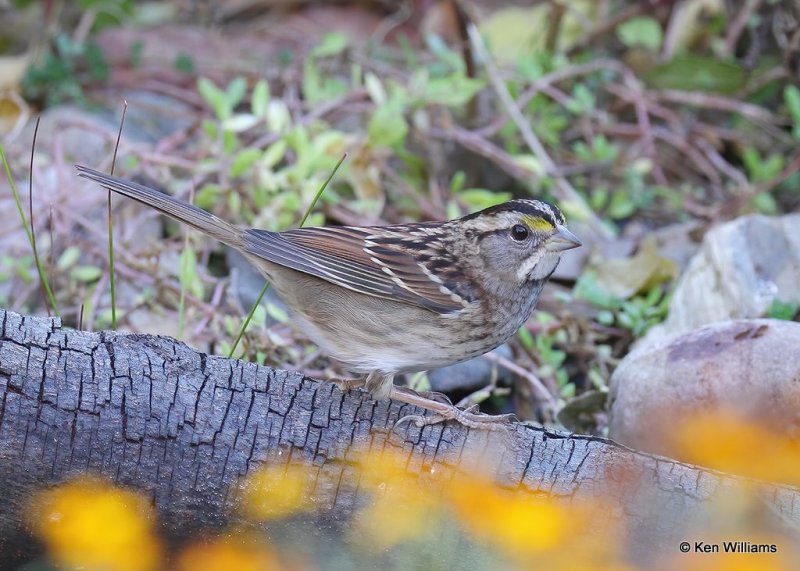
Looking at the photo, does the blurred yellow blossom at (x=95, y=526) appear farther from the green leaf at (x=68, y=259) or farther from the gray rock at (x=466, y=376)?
the green leaf at (x=68, y=259)

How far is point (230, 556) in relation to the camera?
2.77 m

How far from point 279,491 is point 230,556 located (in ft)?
0.64

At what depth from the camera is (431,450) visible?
2.84 meters

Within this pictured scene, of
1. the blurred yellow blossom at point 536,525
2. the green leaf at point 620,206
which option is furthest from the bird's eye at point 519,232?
the green leaf at point 620,206

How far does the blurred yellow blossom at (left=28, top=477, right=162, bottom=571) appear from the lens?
268 cm

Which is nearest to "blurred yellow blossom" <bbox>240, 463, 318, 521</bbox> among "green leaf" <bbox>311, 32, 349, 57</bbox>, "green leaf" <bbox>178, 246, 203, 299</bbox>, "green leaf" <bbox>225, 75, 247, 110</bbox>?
"green leaf" <bbox>178, 246, 203, 299</bbox>

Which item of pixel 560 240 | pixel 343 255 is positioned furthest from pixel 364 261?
pixel 560 240

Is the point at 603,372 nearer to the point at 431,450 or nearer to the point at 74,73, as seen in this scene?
the point at 431,450

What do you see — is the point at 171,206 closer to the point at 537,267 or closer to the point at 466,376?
the point at 537,267

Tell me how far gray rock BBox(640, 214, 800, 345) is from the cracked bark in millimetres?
1535

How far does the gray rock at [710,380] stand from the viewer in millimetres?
3363

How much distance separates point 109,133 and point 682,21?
328 centimetres

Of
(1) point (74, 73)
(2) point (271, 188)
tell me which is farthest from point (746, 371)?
(1) point (74, 73)

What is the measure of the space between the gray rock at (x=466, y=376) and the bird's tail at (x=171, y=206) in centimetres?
125
